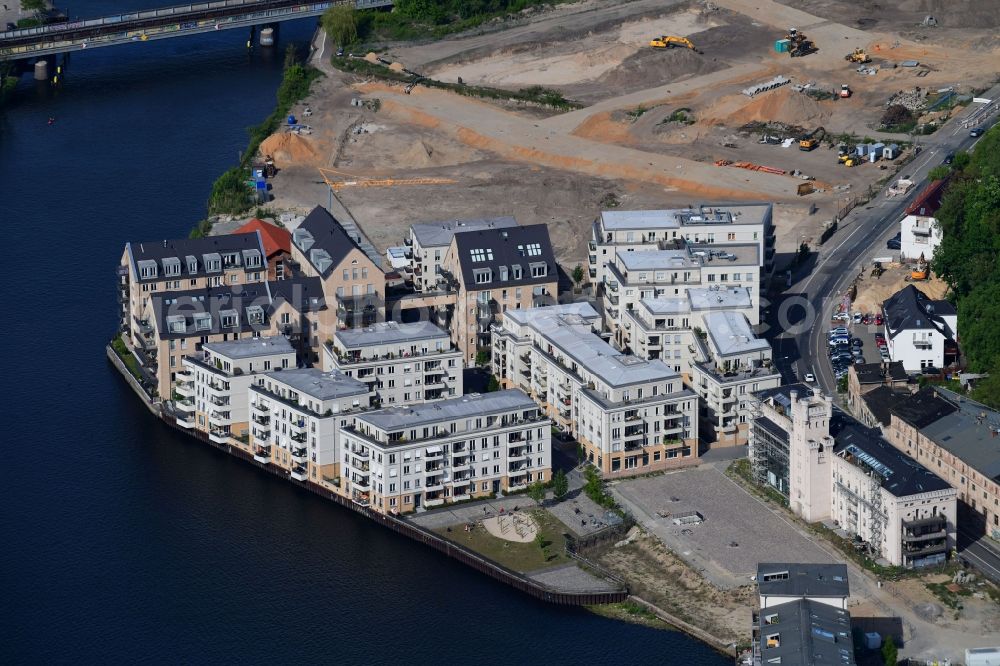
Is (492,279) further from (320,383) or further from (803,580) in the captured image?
(803,580)

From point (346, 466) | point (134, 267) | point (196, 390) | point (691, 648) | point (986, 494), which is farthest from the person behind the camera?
point (134, 267)

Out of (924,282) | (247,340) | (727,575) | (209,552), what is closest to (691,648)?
(727,575)

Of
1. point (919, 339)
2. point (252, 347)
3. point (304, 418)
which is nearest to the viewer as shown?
point (304, 418)

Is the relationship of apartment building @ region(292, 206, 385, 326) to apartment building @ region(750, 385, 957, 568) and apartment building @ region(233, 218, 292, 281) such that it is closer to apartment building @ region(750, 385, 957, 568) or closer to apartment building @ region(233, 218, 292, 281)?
apartment building @ region(233, 218, 292, 281)

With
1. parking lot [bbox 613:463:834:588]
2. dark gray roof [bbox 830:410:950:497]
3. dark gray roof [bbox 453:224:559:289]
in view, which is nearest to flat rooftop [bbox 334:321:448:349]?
dark gray roof [bbox 453:224:559:289]

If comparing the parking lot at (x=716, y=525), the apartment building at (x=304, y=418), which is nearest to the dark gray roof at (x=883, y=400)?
the parking lot at (x=716, y=525)

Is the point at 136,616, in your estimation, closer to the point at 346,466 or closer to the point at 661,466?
the point at 346,466

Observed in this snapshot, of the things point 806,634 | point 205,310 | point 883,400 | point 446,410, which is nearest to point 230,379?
point 205,310
